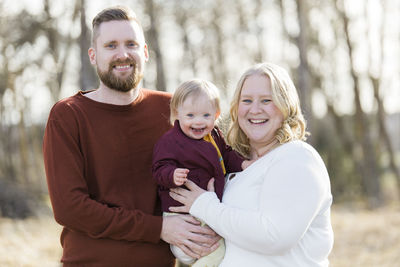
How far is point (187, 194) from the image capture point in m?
2.69

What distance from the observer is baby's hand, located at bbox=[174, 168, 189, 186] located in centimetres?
257

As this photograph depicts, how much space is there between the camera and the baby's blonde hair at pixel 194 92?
2777 mm

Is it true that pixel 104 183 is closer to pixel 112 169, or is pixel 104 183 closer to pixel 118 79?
pixel 112 169

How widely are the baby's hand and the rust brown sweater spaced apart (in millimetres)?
348

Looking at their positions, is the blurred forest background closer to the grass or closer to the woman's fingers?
the grass

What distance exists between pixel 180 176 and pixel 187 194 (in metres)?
0.17

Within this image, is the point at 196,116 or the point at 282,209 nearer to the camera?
the point at 282,209

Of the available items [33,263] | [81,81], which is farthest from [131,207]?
[33,263]

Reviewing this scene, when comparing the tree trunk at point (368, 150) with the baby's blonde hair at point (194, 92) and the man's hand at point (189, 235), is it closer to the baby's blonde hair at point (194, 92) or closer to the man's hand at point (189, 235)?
the baby's blonde hair at point (194, 92)

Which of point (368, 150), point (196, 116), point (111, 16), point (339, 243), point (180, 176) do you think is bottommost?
point (339, 243)

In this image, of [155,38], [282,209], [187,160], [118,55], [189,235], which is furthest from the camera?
[155,38]

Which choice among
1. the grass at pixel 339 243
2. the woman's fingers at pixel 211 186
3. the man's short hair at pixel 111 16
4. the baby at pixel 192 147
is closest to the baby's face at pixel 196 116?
the baby at pixel 192 147

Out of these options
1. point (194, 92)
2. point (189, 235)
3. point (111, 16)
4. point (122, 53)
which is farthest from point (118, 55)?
point (189, 235)

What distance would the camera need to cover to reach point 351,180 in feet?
61.0
